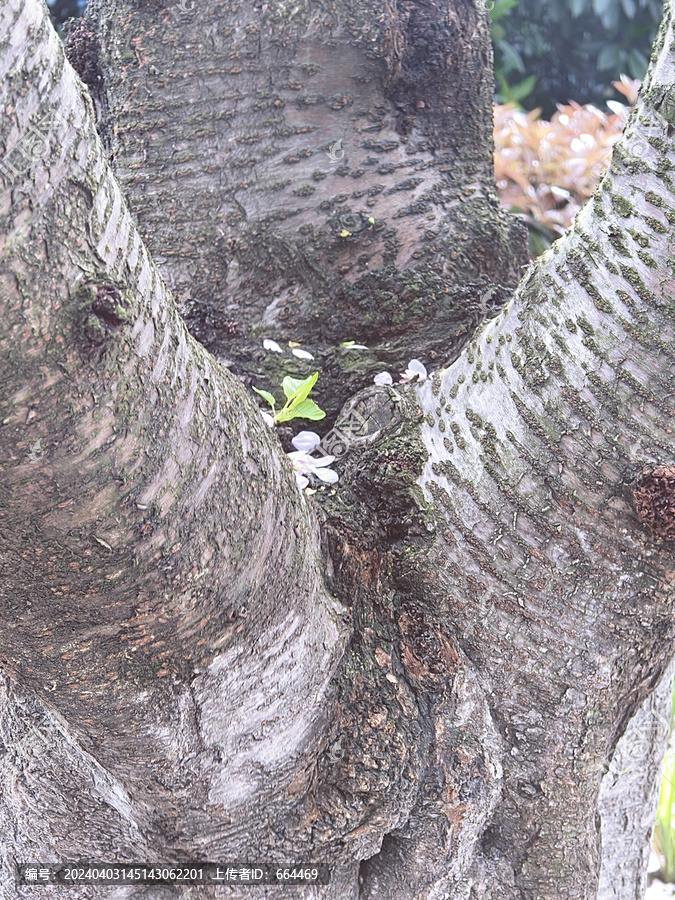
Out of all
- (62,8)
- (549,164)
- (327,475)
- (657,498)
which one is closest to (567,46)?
(549,164)

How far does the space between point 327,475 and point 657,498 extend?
0.46 m

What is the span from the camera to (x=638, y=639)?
928 mm

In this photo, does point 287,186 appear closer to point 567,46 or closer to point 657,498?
point 657,498

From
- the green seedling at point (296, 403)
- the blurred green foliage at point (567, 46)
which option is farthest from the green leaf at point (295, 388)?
the blurred green foliage at point (567, 46)

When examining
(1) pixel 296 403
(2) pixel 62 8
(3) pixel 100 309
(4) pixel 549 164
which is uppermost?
(2) pixel 62 8

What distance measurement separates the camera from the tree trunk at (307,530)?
0.59 meters

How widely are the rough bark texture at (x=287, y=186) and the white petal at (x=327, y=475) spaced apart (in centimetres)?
26

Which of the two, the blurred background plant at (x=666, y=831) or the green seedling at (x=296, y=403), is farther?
the blurred background plant at (x=666, y=831)

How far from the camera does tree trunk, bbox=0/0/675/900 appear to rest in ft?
1.94

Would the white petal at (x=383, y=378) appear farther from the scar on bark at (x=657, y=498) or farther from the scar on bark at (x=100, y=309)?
the scar on bark at (x=100, y=309)

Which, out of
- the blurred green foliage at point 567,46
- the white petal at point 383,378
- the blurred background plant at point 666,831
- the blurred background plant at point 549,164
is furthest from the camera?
the blurred green foliage at point 567,46

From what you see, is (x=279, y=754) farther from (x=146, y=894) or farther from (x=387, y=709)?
(x=146, y=894)

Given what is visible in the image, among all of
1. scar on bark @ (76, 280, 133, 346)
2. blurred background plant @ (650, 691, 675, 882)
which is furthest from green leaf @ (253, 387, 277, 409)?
blurred background plant @ (650, 691, 675, 882)

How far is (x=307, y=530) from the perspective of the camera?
3.00 feet
